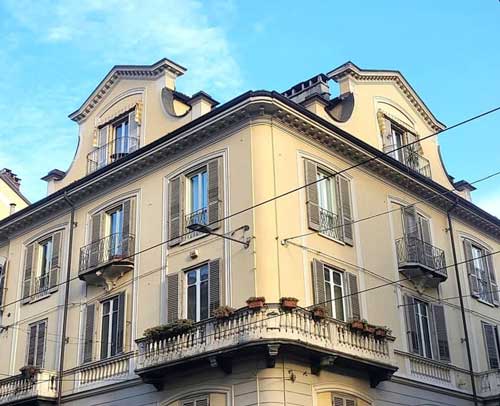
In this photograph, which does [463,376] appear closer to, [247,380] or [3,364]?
[247,380]

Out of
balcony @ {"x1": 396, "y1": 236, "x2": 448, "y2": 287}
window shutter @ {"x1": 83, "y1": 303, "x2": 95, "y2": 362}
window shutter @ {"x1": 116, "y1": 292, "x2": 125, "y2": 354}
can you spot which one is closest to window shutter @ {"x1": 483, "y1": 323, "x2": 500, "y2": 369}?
balcony @ {"x1": 396, "y1": 236, "x2": 448, "y2": 287}

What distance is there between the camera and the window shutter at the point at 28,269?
98.2ft

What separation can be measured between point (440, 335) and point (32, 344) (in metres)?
14.8

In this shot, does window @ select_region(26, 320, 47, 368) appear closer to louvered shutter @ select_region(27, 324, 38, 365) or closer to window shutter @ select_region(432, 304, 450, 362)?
louvered shutter @ select_region(27, 324, 38, 365)

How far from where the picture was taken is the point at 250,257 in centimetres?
2202

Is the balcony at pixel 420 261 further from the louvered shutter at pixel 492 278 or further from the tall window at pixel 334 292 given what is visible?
the louvered shutter at pixel 492 278

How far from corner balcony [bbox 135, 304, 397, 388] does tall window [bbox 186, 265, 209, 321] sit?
1.25 metres

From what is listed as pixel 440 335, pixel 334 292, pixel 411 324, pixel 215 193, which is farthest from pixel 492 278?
pixel 215 193

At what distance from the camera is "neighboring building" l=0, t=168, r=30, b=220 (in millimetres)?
37625

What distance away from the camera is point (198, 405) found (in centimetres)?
2178

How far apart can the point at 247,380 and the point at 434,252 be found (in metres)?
10.9

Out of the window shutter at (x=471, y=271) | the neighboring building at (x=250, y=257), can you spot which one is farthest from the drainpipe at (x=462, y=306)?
the window shutter at (x=471, y=271)

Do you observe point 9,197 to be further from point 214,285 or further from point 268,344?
point 268,344

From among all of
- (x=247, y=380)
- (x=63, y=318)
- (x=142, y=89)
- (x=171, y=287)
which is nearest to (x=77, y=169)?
(x=142, y=89)
